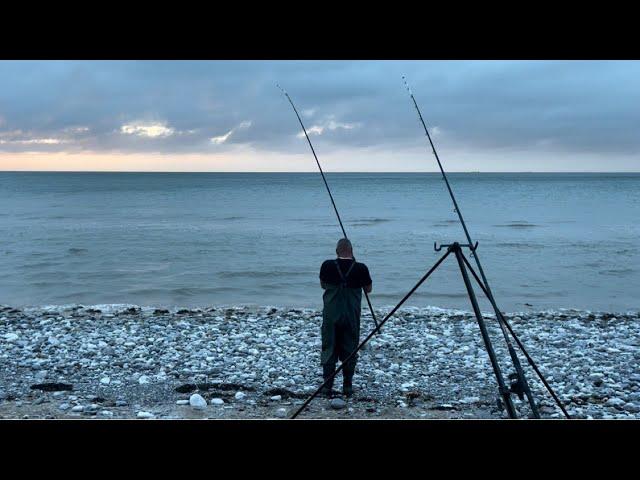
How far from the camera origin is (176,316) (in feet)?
33.6

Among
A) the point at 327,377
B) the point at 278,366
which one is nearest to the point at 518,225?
the point at 278,366

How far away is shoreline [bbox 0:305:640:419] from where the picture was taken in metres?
5.68

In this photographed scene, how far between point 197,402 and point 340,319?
5.13 ft

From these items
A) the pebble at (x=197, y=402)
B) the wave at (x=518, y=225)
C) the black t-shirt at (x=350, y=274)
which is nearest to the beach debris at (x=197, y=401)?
the pebble at (x=197, y=402)

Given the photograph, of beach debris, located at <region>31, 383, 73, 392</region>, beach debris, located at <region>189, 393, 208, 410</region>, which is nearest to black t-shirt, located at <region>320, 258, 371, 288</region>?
beach debris, located at <region>189, 393, 208, 410</region>

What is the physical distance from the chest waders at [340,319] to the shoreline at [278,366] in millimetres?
522

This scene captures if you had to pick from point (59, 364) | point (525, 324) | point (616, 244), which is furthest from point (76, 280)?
point (616, 244)

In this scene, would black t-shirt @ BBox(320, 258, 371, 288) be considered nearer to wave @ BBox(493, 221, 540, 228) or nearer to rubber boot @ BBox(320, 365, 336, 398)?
rubber boot @ BBox(320, 365, 336, 398)

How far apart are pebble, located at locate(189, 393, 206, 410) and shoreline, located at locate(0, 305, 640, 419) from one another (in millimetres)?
94

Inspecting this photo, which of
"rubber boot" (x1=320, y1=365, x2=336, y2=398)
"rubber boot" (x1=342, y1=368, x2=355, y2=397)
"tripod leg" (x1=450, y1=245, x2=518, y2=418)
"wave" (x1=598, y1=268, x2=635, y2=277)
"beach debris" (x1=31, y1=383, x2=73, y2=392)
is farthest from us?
"wave" (x1=598, y1=268, x2=635, y2=277)

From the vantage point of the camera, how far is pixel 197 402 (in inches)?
226

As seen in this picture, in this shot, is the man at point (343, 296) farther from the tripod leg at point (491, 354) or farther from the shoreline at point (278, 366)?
the tripod leg at point (491, 354)
